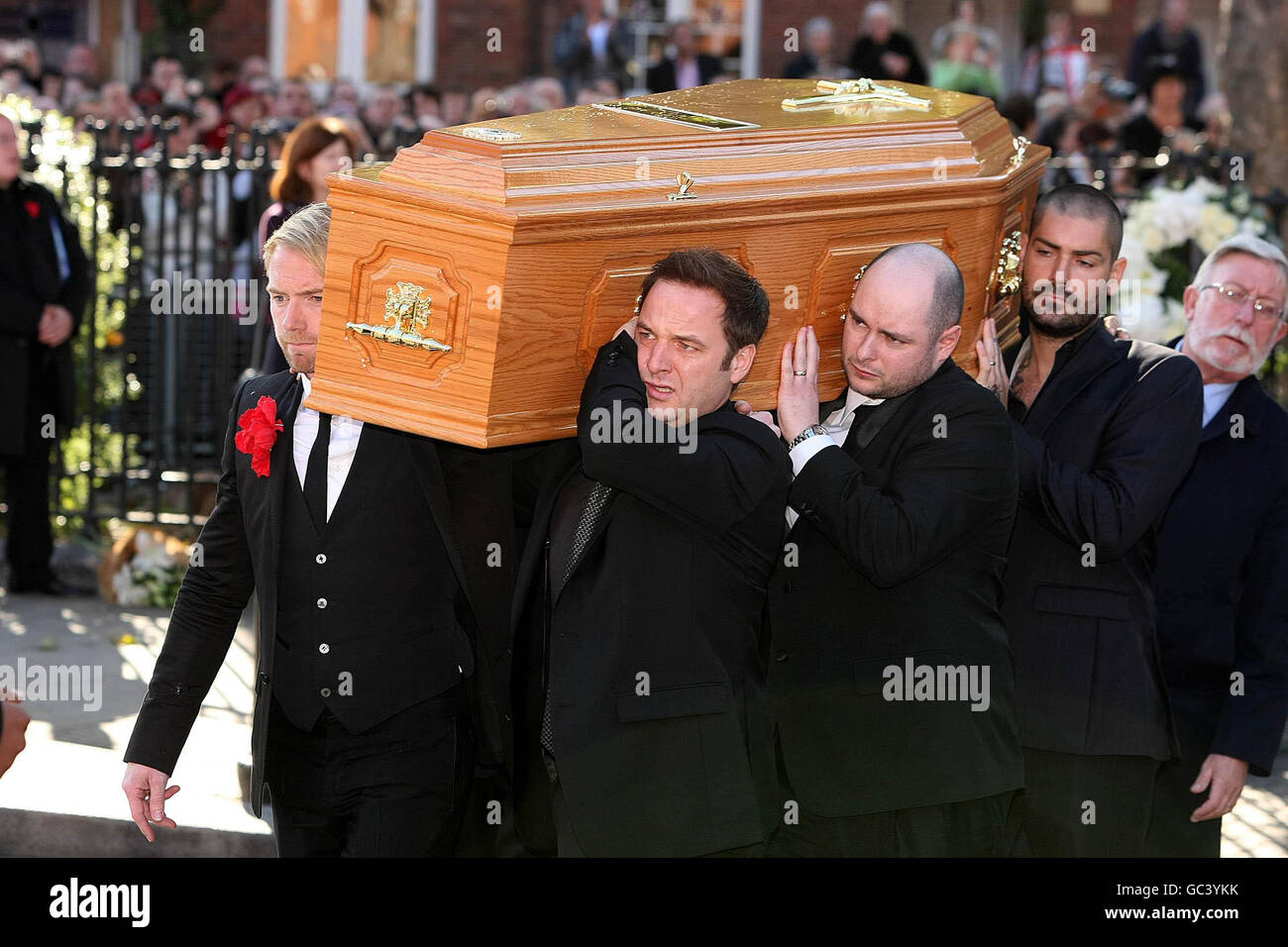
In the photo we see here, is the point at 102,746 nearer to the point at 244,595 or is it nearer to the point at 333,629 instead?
the point at 244,595

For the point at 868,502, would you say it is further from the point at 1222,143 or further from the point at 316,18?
the point at 316,18

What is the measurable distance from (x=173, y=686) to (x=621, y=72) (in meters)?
12.7

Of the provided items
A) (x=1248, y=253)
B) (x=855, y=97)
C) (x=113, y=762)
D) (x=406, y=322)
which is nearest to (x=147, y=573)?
(x=113, y=762)

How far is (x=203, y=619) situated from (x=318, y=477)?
1.35 feet

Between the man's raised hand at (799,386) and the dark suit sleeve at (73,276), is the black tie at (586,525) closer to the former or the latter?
the man's raised hand at (799,386)

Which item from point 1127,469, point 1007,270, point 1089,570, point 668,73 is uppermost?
point 668,73

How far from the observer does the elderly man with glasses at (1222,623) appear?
13.0 ft

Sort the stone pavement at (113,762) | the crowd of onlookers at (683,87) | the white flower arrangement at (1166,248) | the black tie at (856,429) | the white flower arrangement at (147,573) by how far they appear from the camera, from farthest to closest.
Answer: the crowd of onlookers at (683,87), the white flower arrangement at (147,573), the white flower arrangement at (1166,248), the stone pavement at (113,762), the black tie at (856,429)

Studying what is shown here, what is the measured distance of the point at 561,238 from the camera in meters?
3.22

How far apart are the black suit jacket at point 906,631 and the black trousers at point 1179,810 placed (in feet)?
2.66

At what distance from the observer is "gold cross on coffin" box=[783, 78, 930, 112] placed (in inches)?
161

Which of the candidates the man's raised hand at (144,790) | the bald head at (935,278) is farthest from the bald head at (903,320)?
the man's raised hand at (144,790)

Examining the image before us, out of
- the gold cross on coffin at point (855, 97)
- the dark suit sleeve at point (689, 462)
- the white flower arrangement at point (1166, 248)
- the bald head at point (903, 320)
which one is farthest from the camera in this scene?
the white flower arrangement at point (1166, 248)

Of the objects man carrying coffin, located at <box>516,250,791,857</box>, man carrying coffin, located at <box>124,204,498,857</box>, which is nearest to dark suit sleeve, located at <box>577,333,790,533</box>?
man carrying coffin, located at <box>516,250,791,857</box>
